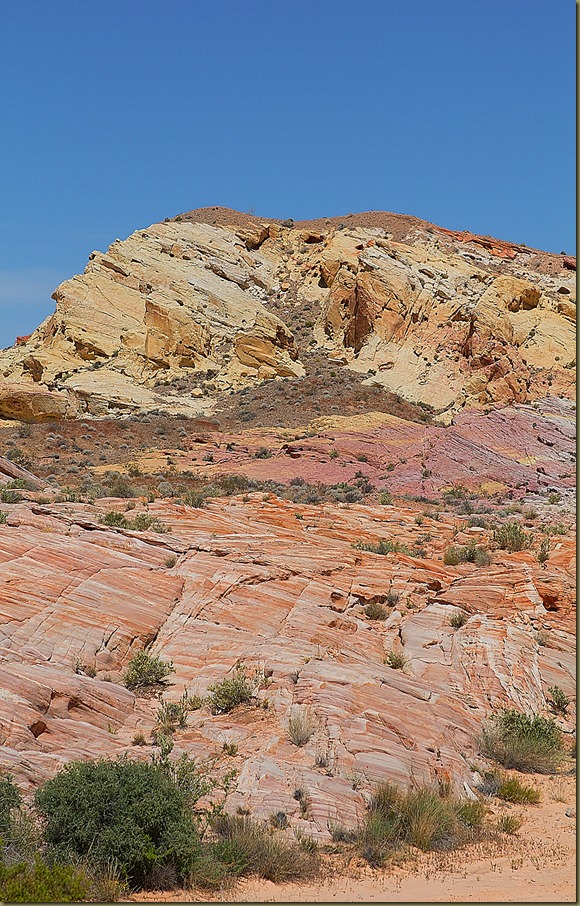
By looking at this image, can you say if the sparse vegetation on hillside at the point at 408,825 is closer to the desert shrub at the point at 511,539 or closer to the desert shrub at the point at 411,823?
the desert shrub at the point at 411,823

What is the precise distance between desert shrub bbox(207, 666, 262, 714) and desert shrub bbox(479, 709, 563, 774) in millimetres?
3089

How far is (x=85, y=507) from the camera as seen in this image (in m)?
15.3

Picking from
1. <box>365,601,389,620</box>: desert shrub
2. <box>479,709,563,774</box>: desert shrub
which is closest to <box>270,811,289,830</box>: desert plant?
<box>479,709,563,774</box>: desert shrub

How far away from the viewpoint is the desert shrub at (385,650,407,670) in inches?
426

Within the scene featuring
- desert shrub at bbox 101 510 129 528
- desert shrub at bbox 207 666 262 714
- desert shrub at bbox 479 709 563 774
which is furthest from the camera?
desert shrub at bbox 101 510 129 528

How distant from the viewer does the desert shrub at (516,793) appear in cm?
868

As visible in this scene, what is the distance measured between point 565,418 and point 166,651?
28198 millimetres

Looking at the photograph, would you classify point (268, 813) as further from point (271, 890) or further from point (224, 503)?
point (224, 503)

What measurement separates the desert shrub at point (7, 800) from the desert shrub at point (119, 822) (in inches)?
7.3

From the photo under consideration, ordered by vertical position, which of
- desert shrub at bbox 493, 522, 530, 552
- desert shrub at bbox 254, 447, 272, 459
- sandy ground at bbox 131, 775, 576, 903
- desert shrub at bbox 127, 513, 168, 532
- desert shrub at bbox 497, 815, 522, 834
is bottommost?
sandy ground at bbox 131, 775, 576, 903

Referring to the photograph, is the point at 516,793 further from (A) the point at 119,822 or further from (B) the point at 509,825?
(A) the point at 119,822

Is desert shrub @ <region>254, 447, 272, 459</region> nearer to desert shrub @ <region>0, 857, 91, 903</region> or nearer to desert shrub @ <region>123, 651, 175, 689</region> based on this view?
desert shrub @ <region>123, 651, 175, 689</region>

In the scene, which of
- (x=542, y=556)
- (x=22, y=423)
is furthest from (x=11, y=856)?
(x=22, y=423)

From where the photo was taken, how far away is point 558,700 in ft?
36.4
